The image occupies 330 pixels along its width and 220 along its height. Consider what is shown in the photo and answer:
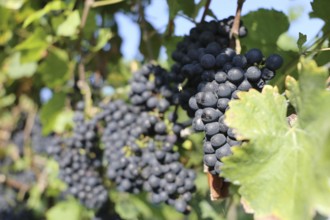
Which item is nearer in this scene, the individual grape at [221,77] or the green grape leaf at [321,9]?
the individual grape at [221,77]

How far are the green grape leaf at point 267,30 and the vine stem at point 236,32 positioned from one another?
0.84 feet

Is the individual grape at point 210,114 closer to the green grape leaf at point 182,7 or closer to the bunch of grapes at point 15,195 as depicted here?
the green grape leaf at point 182,7

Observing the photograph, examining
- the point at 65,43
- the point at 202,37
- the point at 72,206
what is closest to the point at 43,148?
the point at 72,206

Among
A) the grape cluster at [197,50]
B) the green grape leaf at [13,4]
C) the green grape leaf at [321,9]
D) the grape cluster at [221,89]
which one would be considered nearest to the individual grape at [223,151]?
the grape cluster at [221,89]

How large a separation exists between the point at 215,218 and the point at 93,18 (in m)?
1.08

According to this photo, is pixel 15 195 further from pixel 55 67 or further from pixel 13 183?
pixel 55 67

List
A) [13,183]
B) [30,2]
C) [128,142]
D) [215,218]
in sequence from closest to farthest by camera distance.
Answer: [128,142]
[215,218]
[30,2]
[13,183]

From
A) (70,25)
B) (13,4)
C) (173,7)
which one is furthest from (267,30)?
(13,4)

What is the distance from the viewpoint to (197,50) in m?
1.29

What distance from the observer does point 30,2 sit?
232cm

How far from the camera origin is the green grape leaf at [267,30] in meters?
1.54

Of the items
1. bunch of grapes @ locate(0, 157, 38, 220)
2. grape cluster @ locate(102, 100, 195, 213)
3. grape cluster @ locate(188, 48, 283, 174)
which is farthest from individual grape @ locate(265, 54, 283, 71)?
bunch of grapes @ locate(0, 157, 38, 220)

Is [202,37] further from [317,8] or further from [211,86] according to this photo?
[317,8]

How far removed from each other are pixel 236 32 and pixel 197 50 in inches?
5.1
